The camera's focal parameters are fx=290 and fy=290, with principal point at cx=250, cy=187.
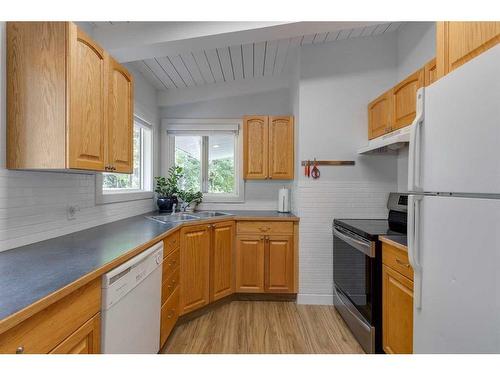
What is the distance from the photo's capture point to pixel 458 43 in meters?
1.25

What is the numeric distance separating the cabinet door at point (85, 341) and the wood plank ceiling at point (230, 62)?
7.93ft

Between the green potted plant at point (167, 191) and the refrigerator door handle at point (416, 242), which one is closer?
the refrigerator door handle at point (416, 242)

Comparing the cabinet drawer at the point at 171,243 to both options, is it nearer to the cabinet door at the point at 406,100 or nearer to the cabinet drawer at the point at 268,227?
the cabinet drawer at the point at 268,227

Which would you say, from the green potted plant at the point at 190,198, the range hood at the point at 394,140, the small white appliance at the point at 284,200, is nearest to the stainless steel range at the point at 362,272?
the range hood at the point at 394,140

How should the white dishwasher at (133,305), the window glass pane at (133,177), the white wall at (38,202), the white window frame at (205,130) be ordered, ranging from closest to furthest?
the white dishwasher at (133,305) < the white wall at (38,202) < the window glass pane at (133,177) < the white window frame at (205,130)

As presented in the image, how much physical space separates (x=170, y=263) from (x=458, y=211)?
181 cm

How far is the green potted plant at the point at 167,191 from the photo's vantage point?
3303mm

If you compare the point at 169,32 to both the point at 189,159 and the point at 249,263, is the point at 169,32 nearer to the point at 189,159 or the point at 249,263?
the point at 189,159

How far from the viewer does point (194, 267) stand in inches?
101

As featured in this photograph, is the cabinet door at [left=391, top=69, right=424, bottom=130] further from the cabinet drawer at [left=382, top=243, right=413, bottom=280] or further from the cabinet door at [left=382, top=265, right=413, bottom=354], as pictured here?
the cabinet door at [left=382, top=265, right=413, bottom=354]
